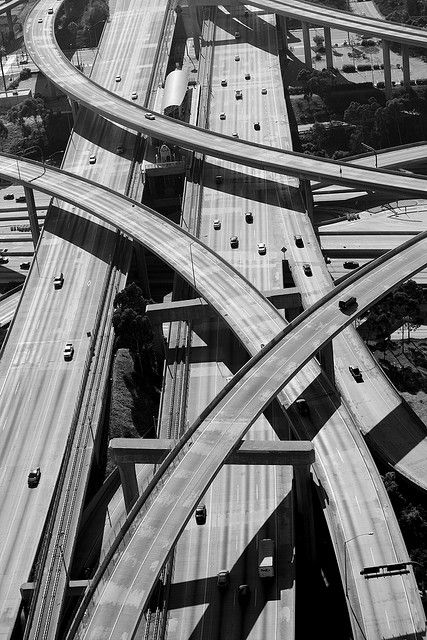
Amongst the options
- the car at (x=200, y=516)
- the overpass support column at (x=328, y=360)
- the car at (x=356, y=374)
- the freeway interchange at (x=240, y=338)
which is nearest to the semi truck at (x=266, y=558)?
the freeway interchange at (x=240, y=338)

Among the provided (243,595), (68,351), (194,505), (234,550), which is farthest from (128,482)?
(68,351)

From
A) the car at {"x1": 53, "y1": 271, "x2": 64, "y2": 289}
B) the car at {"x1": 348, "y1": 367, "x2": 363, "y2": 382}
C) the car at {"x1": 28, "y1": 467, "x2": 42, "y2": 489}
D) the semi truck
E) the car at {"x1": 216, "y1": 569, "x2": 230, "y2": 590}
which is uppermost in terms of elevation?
the car at {"x1": 53, "y1": 271, "x2": 64, "y2": 289}

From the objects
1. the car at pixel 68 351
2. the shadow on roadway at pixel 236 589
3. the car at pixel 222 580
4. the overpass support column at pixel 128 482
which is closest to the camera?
the shadow on roadway at pixel 236 589

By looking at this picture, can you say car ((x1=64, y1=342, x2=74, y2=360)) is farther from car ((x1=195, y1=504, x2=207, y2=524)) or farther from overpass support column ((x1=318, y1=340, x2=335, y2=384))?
car ((x1=195, y1=504, x2=207, y2=524))

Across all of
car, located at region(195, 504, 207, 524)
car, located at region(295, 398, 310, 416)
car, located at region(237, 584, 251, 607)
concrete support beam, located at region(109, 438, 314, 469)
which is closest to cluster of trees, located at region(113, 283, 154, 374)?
car, located at region(295, 398, 310, 416)

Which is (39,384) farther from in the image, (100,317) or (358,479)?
(358,479)

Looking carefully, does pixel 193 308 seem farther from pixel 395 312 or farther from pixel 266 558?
pixel 266 558

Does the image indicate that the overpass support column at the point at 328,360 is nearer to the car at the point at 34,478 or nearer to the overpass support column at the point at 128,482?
the overpass support column at the point at 128,482
